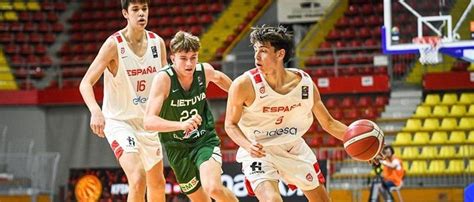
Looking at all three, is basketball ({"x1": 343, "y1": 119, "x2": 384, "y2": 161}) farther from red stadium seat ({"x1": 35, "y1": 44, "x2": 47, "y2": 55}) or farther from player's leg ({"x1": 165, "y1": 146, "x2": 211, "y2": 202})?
red stadium seat ({"x1": 35, "y1": 44, "x2": 47, "y2": 55})

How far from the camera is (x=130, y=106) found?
756 cm

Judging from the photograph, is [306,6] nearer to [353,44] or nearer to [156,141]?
[353,44]

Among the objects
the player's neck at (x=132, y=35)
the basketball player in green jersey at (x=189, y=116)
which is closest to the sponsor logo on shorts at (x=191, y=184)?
the basketball player in green jersey at (x=189, y=116)

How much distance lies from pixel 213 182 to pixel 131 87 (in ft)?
4.04

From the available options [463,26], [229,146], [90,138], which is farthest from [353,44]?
[463,26]

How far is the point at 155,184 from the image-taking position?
24.6 ft

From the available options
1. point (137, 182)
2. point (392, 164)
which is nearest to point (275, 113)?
point (137, 182)

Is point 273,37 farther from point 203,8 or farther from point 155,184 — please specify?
point 203,8

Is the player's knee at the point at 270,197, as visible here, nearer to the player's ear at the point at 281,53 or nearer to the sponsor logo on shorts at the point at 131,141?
the player's ear at the point at 281,53

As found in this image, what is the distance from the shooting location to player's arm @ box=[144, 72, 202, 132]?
6.64 metres

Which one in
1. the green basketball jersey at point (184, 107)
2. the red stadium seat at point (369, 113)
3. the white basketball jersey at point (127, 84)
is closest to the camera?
the green basketball jersey at point (184, 107)

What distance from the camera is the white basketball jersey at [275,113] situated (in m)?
6.75

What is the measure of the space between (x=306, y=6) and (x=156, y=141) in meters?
15.1

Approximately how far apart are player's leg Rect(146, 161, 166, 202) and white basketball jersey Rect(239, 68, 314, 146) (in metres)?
0.97
